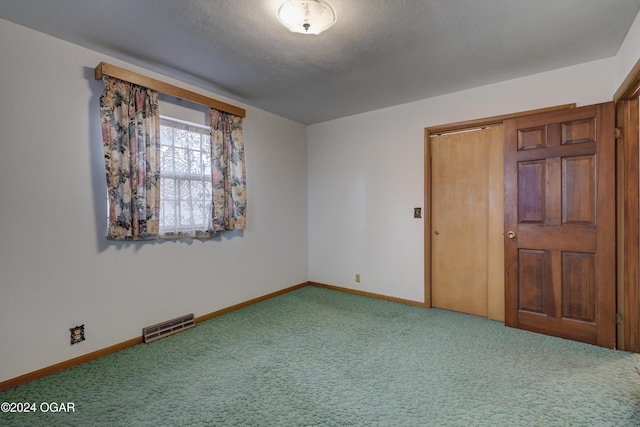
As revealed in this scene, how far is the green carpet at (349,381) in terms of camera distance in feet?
5.70

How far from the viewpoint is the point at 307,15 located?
6.16 feet

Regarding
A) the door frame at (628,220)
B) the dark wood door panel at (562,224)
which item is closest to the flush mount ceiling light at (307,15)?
the dark wood door panel at (562,224)

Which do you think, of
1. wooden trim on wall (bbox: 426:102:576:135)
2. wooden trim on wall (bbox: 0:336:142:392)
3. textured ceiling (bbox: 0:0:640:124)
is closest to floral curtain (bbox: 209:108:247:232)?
textured ceiling (bbox: 0:0:640:124)

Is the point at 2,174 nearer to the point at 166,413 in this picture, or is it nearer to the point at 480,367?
the point at 166,413

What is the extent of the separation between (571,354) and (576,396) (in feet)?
2.19

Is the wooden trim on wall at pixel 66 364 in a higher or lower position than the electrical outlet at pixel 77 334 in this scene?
lower

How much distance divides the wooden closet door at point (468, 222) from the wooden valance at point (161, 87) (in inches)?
98.2

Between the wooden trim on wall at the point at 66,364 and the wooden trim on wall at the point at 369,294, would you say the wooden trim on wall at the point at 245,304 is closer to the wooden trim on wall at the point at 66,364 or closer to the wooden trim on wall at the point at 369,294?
the wooden trim on wall at the point at 66,364

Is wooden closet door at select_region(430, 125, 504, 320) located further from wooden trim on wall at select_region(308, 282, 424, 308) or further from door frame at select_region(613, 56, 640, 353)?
door frame at select_region(613, 56, 640, 353)

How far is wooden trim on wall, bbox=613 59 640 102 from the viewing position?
2.05m

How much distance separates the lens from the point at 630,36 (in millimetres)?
2184

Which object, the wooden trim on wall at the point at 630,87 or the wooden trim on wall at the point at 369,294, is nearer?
the wooden trim on wall at the point at 630,87

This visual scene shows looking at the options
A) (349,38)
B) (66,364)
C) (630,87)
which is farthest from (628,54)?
(66,364)

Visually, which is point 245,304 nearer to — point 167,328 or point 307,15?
point 167,328
